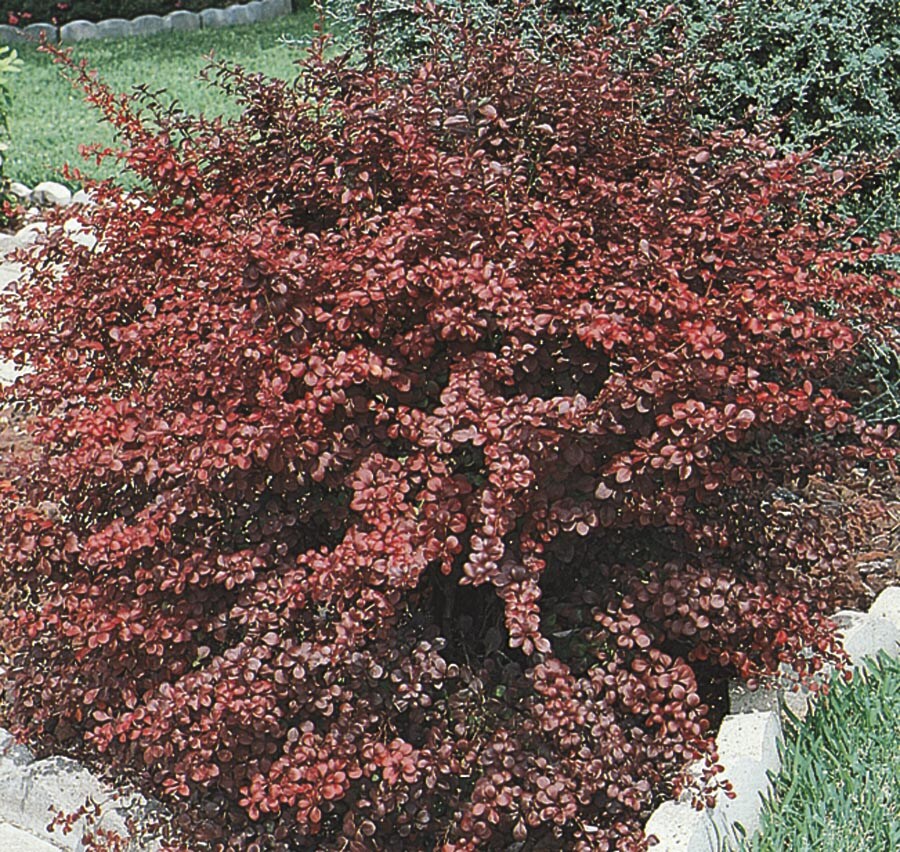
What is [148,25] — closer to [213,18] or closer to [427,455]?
[213,18]

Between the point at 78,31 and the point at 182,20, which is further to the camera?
the point at 182,20

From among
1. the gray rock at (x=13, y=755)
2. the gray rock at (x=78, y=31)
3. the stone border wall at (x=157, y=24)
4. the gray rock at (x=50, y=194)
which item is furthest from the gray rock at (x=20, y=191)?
the gray rock at (x=78, y=31)

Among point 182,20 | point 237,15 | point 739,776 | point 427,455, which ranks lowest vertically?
point 237,15

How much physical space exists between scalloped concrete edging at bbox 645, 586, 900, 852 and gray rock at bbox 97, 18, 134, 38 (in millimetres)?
12111

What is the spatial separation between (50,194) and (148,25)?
684 centimetres

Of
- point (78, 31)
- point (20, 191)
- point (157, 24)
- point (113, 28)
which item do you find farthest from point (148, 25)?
point (20, 191)

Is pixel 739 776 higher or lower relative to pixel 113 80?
higher

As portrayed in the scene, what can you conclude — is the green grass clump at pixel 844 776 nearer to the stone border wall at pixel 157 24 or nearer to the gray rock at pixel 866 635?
the gray rock at pixel 866 635

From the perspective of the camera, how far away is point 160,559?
8.63 ft

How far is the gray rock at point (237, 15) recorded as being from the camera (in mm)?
14172

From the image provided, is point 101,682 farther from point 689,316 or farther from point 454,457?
point 689,316

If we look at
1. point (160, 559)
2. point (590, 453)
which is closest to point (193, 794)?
point (160, 559)

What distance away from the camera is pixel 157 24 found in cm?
1351

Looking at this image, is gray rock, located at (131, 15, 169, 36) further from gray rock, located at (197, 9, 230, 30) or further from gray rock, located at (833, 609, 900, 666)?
gray rock, located at (833, 609, 900, 666)
